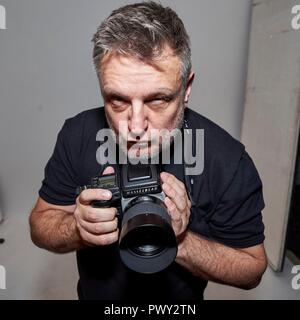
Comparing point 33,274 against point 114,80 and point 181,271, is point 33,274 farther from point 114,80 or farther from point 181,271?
point 114,80

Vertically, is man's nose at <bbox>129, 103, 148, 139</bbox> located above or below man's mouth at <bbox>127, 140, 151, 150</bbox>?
above

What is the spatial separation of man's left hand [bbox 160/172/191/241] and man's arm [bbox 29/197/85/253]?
23 centimetres

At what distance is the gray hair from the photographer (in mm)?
688

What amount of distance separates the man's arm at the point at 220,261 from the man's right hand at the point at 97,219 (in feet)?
0.58

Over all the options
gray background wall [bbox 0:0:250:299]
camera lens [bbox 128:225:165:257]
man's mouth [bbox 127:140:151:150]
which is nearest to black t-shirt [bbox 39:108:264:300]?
man's mouth [bbox 127:140:151:150]

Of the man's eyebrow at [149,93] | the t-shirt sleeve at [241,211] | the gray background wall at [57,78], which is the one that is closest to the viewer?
the man's eyebrow at [149,93]

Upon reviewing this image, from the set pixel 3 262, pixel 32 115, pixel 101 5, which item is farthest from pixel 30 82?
pixel 3 262

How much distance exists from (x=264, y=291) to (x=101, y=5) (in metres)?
1.60

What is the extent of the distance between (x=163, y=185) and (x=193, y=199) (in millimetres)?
203

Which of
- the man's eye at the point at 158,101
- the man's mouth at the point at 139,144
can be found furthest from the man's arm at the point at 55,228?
the man's eye at the point at 158,101

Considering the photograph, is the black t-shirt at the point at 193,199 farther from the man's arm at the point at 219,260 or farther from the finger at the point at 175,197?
the finger at the point at 175,197

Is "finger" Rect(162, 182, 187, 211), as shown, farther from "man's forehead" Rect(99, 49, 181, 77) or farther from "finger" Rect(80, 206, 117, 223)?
"man's forehead" Rect(99, 49, 181, 77)

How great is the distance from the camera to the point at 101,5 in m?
1.74

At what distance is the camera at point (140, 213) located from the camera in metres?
0.61
